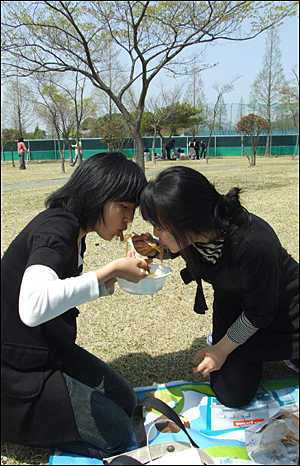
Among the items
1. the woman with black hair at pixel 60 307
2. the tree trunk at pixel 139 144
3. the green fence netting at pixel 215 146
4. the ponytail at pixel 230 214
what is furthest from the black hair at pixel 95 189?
the green fence netting at pixel 215 146

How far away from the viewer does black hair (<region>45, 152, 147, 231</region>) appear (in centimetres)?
154

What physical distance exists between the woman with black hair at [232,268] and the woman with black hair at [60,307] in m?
0.19

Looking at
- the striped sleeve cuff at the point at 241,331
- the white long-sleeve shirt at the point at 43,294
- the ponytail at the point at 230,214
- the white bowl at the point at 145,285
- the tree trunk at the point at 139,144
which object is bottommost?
the striped sleeve cuff at the point at 241,331

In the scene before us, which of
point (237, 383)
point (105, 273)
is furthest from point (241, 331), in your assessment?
point (105, 273)

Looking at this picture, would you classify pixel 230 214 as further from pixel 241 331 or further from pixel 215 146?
pixel 215 146

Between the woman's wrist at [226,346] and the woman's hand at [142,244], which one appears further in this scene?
the woman's hand at [142,244]

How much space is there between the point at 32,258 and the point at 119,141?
62.4 ft

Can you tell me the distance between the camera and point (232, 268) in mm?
1727

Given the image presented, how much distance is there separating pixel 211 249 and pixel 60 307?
29.7 inches

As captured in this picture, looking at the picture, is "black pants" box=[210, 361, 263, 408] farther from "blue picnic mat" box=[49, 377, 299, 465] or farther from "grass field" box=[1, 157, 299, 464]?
"grass field" box=[1, 157, 299, 464]

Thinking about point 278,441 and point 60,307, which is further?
point 278,441

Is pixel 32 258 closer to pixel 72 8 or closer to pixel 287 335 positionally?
pixel 287 335

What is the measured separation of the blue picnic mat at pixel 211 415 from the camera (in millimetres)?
1621

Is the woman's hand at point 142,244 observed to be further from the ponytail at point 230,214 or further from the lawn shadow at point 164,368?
the lawn shadow at point 164,368
